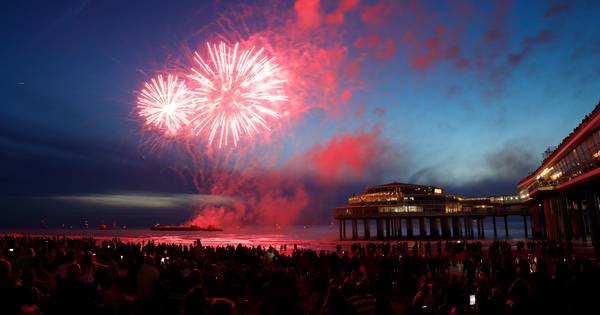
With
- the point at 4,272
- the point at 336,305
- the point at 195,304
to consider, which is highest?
the point at 4,272

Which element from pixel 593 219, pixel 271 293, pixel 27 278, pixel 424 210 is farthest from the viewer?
pixel 424 210

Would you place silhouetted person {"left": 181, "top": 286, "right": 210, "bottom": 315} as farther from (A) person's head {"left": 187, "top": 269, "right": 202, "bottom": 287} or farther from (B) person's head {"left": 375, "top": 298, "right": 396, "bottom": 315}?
(A) person's head {"left": 187, "top": 269, "right": 202, "bottom": 287}

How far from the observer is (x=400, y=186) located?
88688 millimetres

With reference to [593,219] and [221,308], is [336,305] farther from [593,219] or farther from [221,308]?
[593,219]

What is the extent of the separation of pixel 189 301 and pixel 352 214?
79140 millimetres

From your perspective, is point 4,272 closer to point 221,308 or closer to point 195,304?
point 195,304

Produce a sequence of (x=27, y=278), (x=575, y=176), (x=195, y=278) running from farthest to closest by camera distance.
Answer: (x=575, y=176) → (x=195, y=278) → (x=27, y=278)

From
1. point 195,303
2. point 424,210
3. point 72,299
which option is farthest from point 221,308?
point 424,210

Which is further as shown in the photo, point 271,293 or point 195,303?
point 271,293

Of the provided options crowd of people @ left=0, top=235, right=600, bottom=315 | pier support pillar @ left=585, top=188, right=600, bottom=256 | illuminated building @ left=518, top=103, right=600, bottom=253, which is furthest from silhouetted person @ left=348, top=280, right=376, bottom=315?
pier support pillar @ left=585, top=188, right=600, bottom=256

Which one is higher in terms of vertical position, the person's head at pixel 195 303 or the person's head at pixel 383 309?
the person's head at pixel 195 303

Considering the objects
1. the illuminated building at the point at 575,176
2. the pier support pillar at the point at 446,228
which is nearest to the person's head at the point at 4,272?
the illuminated building at the point at 575,176

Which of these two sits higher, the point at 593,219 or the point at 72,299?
the point at 593,219

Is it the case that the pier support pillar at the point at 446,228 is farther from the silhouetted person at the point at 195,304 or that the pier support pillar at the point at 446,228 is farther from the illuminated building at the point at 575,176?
the silhouetted person at the point at 195,304
